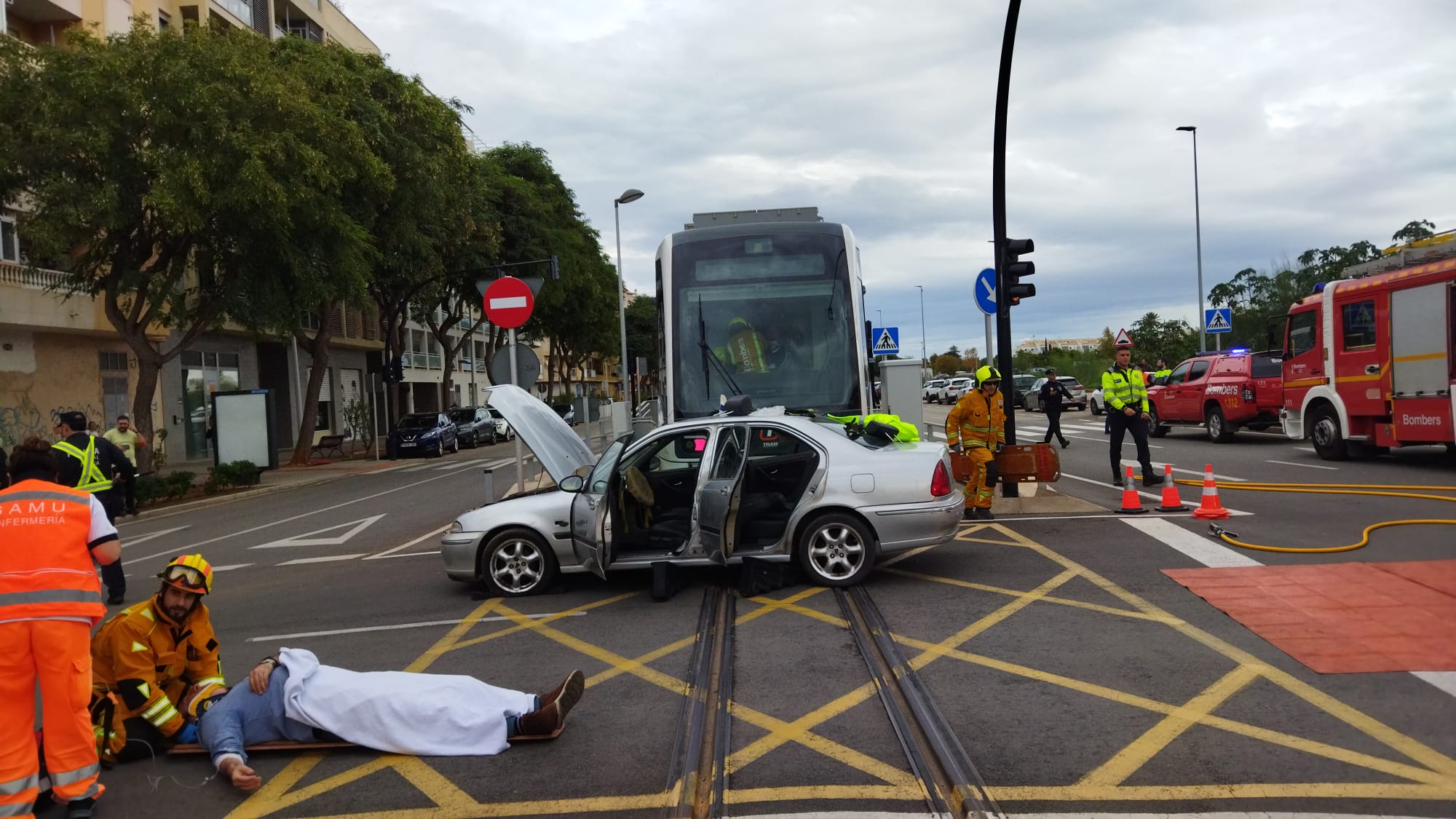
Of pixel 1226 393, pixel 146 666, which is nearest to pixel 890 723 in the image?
pixel 146 666

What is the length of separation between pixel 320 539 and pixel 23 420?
58.0 feet

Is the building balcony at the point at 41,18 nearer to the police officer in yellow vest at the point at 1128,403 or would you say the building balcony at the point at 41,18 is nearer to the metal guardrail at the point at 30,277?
the metal guardrail at the point at 30,277

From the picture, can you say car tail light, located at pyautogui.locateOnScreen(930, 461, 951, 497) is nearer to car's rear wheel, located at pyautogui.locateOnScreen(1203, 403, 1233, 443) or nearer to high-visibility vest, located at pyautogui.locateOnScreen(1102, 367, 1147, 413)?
high-visibility vest, located at pyautogui.locateOnScreen(1102, 367, 1147, 413)

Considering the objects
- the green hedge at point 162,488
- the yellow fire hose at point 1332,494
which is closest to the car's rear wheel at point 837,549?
the yellow fire hose at point 1332,494

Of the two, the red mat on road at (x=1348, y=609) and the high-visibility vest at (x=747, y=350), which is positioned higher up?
the high-visibility vest at (x=747, y=350)

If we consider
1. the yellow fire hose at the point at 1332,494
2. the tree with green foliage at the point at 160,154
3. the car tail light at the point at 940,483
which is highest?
the tree with green foliage at the point at 160,154

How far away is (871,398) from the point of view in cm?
1143

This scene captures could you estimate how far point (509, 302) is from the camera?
1291 centimetres

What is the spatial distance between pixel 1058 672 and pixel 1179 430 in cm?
2284

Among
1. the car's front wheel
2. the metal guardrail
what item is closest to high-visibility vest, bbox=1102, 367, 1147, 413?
the car's front wheel

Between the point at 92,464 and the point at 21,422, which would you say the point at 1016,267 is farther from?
the point at 21,422

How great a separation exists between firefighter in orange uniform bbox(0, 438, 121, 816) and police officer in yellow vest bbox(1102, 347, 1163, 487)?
11798 mm

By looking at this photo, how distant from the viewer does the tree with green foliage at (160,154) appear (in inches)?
741

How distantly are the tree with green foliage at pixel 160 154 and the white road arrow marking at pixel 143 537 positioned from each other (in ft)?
18.8
